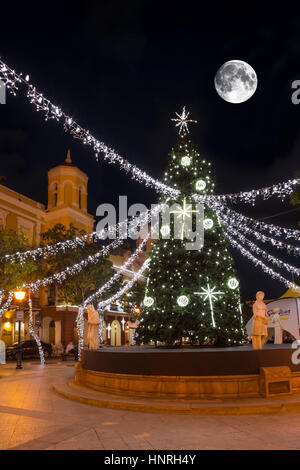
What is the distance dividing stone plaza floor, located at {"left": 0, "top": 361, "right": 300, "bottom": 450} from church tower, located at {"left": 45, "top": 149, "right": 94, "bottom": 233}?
28893 millimetres

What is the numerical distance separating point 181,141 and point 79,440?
10.4 meters

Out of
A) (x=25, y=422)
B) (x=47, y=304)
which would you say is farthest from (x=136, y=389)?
(x=47, y=304)

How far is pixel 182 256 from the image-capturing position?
12594mm

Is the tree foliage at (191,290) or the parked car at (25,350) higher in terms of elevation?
the tree foliage at (191,290)

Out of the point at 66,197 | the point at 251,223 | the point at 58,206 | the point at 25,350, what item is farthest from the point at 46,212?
the point at 251,223

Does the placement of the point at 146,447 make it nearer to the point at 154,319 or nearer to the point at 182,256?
the point at 154,319

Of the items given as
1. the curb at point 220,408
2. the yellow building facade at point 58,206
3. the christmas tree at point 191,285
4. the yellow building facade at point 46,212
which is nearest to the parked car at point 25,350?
the yellow building facade at point 46,212

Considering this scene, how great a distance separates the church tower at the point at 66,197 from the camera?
37.0 metres

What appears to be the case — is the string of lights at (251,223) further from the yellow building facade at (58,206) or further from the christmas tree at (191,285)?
the yellow building facade at (58,206)

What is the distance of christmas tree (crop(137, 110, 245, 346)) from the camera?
1187 centimetres

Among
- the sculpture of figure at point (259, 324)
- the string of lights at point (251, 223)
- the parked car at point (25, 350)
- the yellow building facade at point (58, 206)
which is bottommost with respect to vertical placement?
the parked car at point (25, 350)

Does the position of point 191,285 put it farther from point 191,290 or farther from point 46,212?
point 46,212

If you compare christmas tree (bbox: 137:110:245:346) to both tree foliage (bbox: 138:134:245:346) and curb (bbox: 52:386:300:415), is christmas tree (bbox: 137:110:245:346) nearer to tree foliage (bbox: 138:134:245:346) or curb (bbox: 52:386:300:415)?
tree foliage (bbox: 138:134:245:346)

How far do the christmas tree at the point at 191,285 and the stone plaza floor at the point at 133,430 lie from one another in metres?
3.90
